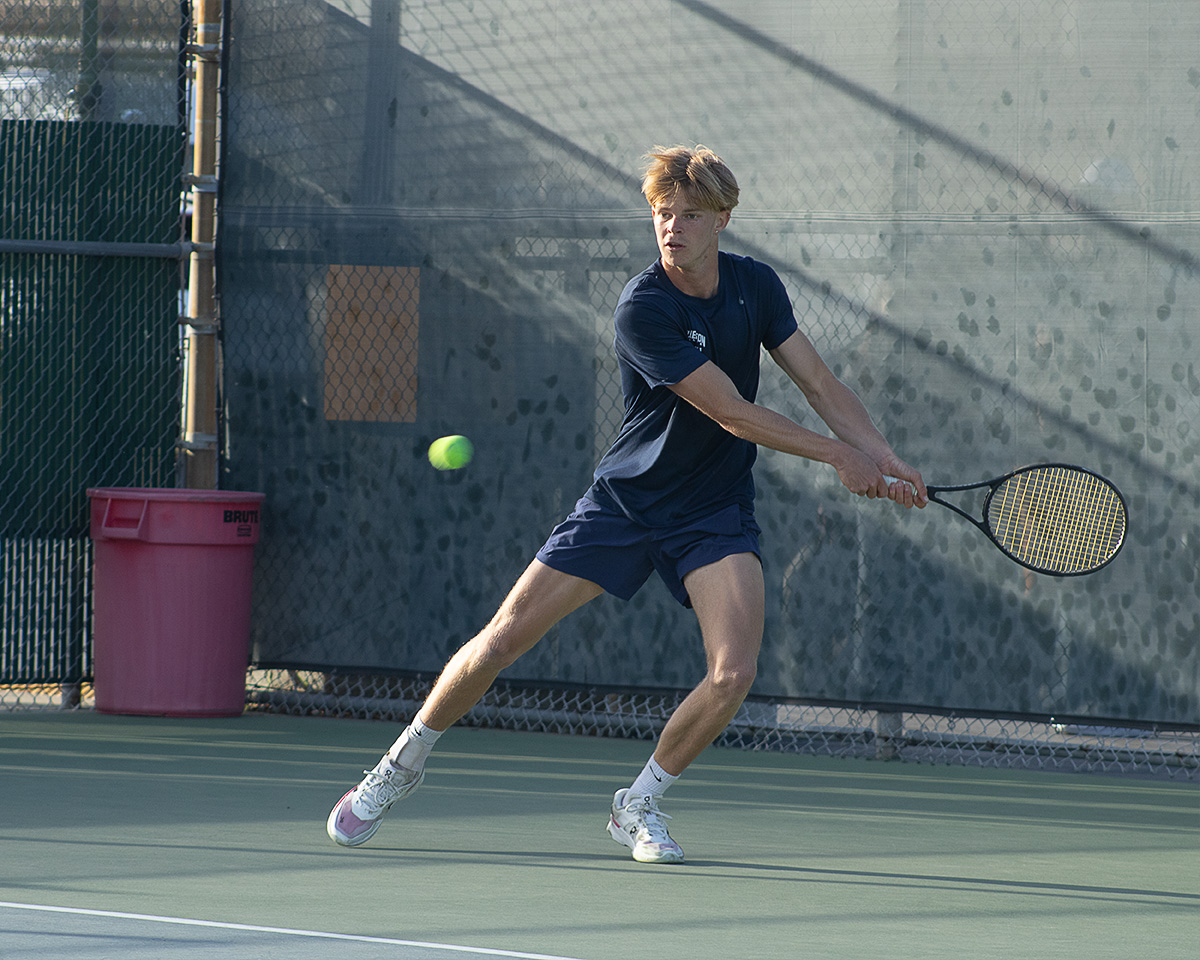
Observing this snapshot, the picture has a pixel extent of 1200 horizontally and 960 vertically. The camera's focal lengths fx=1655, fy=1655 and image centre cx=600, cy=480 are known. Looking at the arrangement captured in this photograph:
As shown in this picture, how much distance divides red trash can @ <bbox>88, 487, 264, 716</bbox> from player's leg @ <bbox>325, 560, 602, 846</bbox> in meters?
2.35

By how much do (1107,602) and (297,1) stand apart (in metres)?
3.79

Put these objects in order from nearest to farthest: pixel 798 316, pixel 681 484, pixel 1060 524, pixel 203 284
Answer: pixel 681 484
pixel 1060 524
pixel 798 316
pixel 203 284

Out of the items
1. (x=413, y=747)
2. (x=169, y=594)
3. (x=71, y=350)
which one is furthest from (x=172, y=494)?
(x=413, y=747)

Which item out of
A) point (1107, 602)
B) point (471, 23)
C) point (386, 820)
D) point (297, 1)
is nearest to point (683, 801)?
point (386, 820)

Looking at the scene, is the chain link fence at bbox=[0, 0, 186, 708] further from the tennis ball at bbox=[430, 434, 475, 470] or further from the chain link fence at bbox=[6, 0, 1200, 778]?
the tennis ball at bbox=[430, 434, 475, 470]

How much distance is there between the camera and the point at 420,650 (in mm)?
6312

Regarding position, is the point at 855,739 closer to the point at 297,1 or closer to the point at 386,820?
the point at 386,820

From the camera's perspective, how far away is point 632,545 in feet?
12.7

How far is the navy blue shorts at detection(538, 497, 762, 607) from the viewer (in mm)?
3816

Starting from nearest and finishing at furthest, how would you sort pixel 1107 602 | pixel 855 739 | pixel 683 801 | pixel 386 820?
pixel 386 820 → pixel 683 801 → pixel 1107 602 → pixel 855 739

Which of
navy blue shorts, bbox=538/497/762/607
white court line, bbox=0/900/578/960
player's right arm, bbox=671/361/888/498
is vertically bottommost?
white court line, bbox=0/900/578/960

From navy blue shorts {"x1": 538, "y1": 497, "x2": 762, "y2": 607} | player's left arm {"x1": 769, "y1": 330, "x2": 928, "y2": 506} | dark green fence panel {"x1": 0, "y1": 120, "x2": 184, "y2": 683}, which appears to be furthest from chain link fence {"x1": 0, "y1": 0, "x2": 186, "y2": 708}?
player's left arm {"x1": 769, "y1": 330, "x2": 928, "y2": 506}

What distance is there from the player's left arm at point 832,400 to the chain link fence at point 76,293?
3416mm

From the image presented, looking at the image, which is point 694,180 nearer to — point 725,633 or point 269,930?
point 725,633
